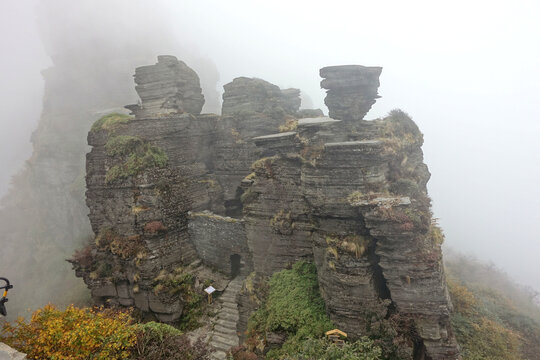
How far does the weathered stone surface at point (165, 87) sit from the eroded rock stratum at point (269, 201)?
7 cm

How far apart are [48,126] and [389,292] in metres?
41.8

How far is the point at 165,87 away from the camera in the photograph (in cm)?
1880

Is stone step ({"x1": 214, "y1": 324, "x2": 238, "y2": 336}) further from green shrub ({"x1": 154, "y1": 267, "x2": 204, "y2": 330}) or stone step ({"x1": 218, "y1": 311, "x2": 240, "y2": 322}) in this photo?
green shrub ({"x1": 154, "y1": 267, "x2": 204, "y2": 330})

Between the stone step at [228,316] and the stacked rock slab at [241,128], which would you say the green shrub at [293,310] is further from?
the stacked rock slab at [241,128]

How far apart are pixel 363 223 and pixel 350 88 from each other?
5955 mm

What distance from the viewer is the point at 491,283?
1085 inches

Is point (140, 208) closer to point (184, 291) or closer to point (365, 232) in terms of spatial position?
point (184, 291)

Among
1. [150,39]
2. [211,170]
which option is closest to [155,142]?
[211,170]

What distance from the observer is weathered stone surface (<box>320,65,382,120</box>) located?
12281mm

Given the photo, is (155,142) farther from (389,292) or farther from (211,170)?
(389,292)

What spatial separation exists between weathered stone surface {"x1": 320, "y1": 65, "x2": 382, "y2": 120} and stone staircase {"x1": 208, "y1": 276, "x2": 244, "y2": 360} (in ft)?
35.6

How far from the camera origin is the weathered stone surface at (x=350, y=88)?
40.3 feet

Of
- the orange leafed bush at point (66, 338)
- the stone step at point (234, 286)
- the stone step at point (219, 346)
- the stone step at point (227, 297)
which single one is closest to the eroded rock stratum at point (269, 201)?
the stone step at point (234, 286)

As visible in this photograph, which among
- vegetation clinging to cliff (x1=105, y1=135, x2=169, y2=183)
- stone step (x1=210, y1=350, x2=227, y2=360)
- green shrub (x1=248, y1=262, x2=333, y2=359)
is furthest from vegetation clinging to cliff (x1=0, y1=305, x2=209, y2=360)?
vegetation clinging to cliff (x1=105, y1=135, x2=169, y2=183)
